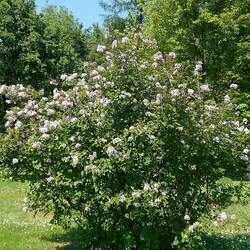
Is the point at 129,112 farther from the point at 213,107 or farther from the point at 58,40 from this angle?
the point at 58,40

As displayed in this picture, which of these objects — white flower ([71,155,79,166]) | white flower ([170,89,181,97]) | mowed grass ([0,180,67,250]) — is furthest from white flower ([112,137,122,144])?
mowed grass ([0,180,67,250])

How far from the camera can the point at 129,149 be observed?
7.80 metres

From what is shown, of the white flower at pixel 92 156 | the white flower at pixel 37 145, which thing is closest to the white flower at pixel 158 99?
the white flower at pixel 92 156

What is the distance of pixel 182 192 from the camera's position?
8.37 m

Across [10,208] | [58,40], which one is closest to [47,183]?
[10,208]

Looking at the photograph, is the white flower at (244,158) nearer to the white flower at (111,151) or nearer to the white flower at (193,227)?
the white flower at (193,227)

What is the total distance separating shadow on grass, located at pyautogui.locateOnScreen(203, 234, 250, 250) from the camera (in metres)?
9.69

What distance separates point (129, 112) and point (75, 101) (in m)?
0.87

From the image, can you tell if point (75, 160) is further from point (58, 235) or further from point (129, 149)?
point (58, 235)

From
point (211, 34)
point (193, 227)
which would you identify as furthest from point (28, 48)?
point (193, 227)

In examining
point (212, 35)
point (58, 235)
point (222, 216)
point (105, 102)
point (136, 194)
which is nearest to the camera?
point (136, 194)

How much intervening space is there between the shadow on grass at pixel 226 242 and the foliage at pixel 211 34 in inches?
519

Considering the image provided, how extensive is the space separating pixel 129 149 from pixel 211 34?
1701 cm

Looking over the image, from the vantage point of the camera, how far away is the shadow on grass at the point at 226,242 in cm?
969
